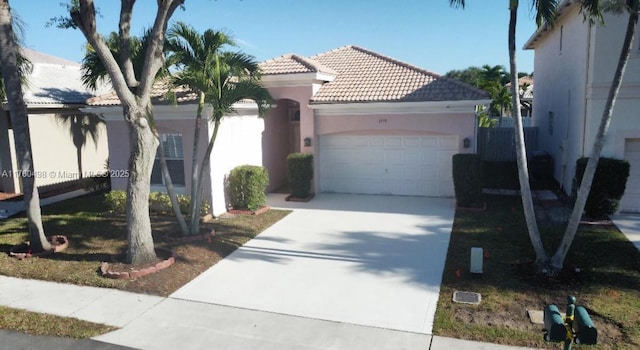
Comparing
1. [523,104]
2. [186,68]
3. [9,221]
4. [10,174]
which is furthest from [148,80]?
[523,104]

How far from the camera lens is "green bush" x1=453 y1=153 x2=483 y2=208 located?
44.8 feet

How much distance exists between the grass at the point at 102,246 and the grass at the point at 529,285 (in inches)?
187

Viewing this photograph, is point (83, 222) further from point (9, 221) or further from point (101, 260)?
point (101, 260)

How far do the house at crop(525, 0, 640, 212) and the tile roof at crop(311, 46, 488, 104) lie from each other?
2.66 m

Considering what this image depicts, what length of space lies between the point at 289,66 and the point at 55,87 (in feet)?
29.5

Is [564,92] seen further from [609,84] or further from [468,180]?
[468,180]

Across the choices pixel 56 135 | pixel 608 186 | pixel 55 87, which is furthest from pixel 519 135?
pixel 55 87

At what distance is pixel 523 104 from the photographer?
111 feet

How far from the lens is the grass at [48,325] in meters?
6.86

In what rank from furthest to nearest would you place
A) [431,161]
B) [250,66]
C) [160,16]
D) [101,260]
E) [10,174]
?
1. [10,174]
2. [431,161]
3. [250,66]
4. [101,260]
5. [160,16]

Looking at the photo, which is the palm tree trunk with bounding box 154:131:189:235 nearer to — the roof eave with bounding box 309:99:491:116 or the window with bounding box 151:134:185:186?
the window with bounding box 151:134:185:186

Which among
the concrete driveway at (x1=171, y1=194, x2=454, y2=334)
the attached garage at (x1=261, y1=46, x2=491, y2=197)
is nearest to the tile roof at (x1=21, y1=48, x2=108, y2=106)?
the attached garage at (x1=261, y1=46, x2=491, y2=197)

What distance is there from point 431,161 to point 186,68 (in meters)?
8.15

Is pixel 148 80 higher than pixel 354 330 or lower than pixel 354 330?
higher
